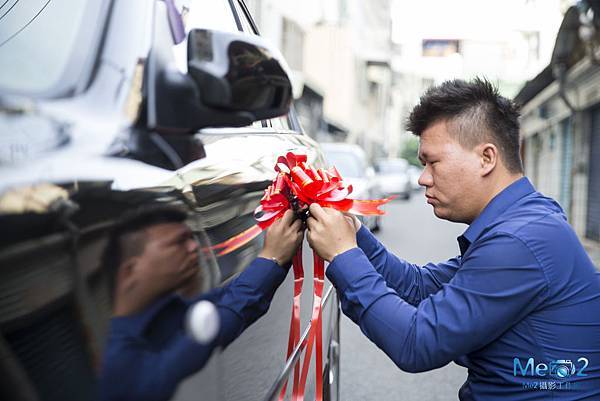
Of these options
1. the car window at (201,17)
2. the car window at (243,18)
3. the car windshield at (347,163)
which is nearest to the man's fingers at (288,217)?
the car window at (201,17)

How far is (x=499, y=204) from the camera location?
1.57m

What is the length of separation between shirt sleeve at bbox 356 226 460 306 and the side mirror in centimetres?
75

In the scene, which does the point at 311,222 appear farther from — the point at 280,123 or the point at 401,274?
the point at 280,123

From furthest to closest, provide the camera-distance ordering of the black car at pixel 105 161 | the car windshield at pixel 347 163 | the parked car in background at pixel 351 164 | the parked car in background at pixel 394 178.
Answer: the parked car in background at pixel 394 178, the car windshield at pixel 347 163, the parked car in background at pixel 351 164, the black car at pixel 105 161

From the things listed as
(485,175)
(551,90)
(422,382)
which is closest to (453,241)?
(422,382)

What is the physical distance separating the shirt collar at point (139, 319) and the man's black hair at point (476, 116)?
102cm

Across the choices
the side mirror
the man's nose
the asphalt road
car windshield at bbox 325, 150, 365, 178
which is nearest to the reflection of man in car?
the side mirror

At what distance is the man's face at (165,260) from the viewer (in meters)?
0.79

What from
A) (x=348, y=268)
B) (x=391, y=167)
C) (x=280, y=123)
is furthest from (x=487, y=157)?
(x=391, y=167)

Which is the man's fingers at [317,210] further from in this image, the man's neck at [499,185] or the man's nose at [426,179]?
the man's neck at [499,185]

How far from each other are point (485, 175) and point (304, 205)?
502mm

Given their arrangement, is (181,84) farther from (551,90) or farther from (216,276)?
(551,90)

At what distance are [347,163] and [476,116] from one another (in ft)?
26.3

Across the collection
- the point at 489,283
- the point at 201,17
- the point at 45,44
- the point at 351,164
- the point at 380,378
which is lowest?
the point at 380,378
